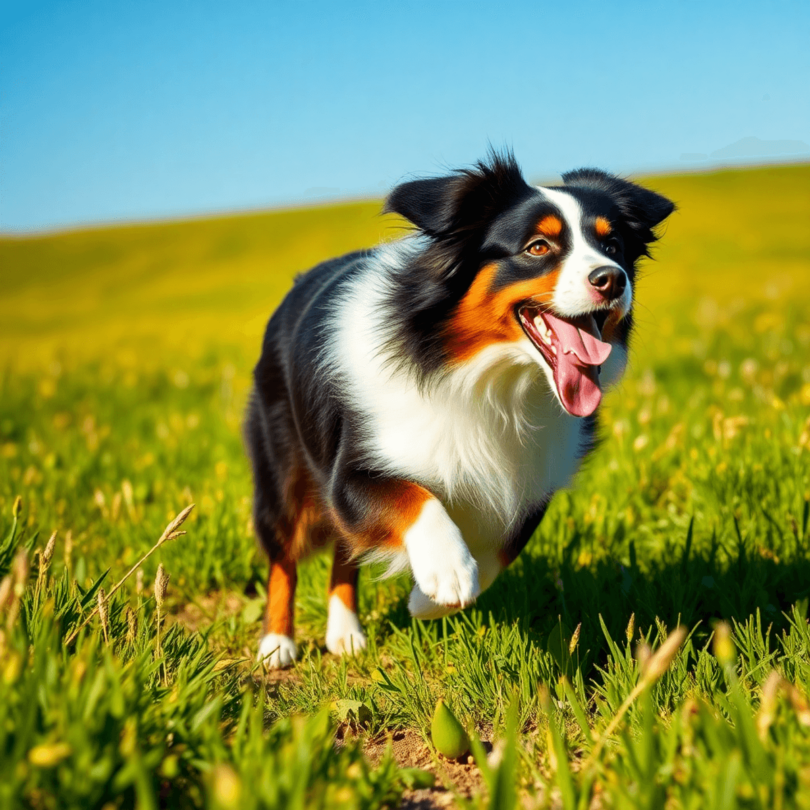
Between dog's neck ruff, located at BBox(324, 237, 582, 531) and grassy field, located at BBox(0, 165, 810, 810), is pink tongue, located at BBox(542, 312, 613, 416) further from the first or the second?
grassy field, located at BBox(0, 165, 810, 810)

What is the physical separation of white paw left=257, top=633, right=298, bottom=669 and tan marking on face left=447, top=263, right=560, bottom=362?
140cm

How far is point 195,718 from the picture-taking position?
1875mm

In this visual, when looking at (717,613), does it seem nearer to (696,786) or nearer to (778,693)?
(778,693)

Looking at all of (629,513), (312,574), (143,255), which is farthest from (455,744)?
(143,255)

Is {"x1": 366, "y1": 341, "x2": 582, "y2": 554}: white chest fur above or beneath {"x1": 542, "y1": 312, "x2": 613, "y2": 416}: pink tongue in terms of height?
beneath

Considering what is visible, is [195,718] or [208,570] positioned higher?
[195,718]

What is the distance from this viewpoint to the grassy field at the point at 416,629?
1.67 meters

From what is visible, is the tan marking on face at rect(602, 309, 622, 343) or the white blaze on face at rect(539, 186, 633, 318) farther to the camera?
the tan marking on face at rect(602, 309, 622, 343)

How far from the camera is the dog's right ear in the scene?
2746 mm

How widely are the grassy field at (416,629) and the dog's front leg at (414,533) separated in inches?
13.8

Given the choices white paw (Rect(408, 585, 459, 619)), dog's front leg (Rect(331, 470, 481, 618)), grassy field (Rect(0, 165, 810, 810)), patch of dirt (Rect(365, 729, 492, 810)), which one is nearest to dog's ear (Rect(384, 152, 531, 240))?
grassy field (Rect(0, 165, 810, 810))

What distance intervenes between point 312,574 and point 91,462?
78.2 inches

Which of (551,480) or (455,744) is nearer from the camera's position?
(455,744)

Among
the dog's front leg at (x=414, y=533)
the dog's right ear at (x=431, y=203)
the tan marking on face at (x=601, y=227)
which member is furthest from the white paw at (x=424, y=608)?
the tan marking on face at (x=601, y=227)
